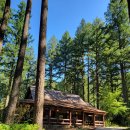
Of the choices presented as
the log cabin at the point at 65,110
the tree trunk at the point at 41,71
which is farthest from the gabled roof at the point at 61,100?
the tree trunk at the point at 41,71

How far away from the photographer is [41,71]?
10.4m

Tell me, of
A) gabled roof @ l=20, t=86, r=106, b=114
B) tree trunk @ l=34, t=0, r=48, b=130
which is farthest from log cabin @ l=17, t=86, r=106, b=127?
tree trunk @ l=34, t=0, r=48, b=130

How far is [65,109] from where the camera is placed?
2672cm

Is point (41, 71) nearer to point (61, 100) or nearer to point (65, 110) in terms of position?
point (65, 110)

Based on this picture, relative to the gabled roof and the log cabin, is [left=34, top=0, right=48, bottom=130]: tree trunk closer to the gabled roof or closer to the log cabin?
the log cabin

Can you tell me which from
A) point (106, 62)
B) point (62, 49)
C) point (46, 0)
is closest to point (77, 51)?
point (62, 49)

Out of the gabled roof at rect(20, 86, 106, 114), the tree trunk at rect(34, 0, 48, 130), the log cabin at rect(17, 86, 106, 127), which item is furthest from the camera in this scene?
the gabled roof at rect(20, 86, 106, 114)

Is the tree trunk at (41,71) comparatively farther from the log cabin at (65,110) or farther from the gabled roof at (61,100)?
the gabled roof at (61,100)

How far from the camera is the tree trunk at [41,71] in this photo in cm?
975

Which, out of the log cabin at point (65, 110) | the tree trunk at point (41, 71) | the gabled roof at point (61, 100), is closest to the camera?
the tree trunk at point (41, 71)

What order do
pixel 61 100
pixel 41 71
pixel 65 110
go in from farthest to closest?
pixel 61 100 < pixel 65 110 < pixel 41 71

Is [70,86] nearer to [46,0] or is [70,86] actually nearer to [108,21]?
[108,21]

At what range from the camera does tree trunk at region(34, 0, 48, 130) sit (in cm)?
975

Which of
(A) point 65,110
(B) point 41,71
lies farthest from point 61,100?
(B) point 41,71
